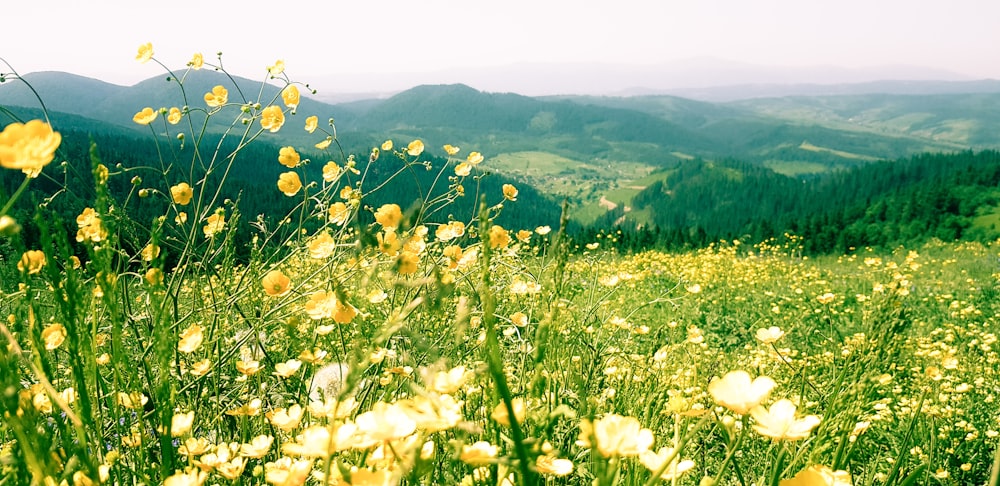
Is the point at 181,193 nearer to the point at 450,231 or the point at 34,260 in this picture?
the point at 34,260

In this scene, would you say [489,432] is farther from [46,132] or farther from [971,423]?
[971,423]

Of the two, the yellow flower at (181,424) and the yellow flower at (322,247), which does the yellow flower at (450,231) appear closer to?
the yellow flower at (322,247)

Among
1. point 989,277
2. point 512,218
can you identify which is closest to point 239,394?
point 989,277

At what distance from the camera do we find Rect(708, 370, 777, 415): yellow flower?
822mm

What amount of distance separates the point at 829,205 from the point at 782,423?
103962 millimetres

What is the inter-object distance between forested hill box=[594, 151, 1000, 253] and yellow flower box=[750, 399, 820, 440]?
519 inches

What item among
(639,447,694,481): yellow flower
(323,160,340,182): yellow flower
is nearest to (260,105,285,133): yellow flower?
(323,160,340,182): yellow flower

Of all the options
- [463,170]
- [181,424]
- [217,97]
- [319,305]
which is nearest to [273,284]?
[319,305]

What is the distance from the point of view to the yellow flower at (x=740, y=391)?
0.82 meters

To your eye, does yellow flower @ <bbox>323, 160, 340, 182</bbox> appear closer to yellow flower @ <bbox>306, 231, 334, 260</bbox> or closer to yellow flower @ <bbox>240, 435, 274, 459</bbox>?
yellow flower @ <bbox>306, 231, 334, 260</bbox>

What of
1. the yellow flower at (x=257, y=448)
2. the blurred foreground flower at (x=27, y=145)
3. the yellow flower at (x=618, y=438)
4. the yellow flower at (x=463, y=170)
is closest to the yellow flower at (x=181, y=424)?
the yellow flower at (x=257, y=448)

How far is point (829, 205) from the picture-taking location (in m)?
90.0

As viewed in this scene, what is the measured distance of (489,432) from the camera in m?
1.34

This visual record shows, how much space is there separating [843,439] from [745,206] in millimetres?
130817
